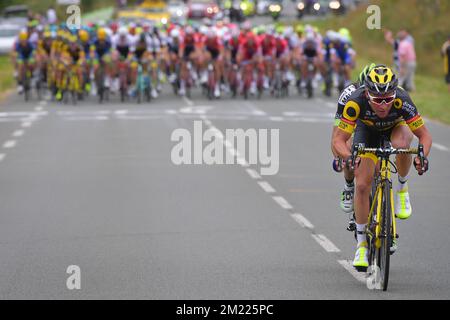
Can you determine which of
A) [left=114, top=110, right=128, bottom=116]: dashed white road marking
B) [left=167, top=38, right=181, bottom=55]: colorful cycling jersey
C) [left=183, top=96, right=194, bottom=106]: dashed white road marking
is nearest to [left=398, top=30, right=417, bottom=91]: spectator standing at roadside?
[left=183, top=96, right=194, bottom=106]: dashed white road marking

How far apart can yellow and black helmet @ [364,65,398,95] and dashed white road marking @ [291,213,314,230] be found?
3.97 metres

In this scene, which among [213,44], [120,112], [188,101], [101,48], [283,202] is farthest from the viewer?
[213,44]

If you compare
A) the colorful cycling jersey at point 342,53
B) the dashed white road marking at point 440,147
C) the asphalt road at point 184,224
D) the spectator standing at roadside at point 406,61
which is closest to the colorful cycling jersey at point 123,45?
the colorful cycling jersey at point 342,53

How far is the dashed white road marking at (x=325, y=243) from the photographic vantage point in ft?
40.4

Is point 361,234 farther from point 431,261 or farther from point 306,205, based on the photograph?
point 306,205

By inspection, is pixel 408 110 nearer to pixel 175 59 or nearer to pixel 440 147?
pixel 440 147

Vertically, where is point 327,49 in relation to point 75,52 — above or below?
below

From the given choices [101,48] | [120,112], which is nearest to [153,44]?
[101,48]

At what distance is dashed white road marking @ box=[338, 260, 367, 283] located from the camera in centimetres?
1068

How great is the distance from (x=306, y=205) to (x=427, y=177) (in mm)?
3513

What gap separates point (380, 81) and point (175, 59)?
86.8 ft

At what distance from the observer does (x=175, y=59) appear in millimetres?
36188

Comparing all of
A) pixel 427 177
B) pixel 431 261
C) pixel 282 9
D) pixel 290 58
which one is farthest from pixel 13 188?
pixel 282 9

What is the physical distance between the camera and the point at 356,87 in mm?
10680
